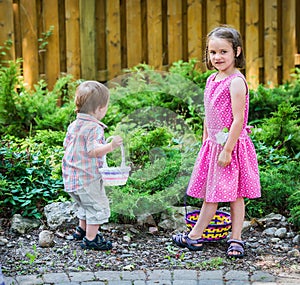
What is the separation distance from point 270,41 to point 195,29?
1204mm

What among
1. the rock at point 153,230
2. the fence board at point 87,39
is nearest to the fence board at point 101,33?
the fence board at point 87,39

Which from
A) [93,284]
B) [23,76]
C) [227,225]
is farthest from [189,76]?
[93,284]

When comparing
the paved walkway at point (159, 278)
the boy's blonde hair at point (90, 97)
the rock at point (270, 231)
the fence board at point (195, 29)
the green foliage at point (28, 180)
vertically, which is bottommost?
the rock at point (270, 231)

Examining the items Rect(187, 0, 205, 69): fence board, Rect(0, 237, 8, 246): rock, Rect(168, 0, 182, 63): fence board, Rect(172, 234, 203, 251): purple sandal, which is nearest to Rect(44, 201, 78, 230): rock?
Rect(0, 237, 8, 246): rock

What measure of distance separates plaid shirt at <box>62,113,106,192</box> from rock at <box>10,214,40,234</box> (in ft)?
1.94

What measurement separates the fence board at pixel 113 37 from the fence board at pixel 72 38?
38 centimetres

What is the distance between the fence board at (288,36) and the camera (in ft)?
32.2

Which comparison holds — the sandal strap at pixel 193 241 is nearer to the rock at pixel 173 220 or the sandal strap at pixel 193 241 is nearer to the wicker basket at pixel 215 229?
the wicker basket at pixel 215 229

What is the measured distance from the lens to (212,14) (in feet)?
30.2

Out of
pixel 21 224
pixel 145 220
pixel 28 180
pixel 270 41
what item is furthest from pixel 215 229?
pixel 270 41

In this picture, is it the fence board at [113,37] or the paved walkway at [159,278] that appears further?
the fence board at [113,37]

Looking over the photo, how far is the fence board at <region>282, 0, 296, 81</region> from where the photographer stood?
9.82m

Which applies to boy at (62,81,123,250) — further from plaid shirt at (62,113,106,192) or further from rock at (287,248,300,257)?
rock at (287,248,300,257)

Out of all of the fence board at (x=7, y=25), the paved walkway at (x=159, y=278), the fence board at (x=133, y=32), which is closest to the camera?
the paved walkway at (x=159, y=278)
